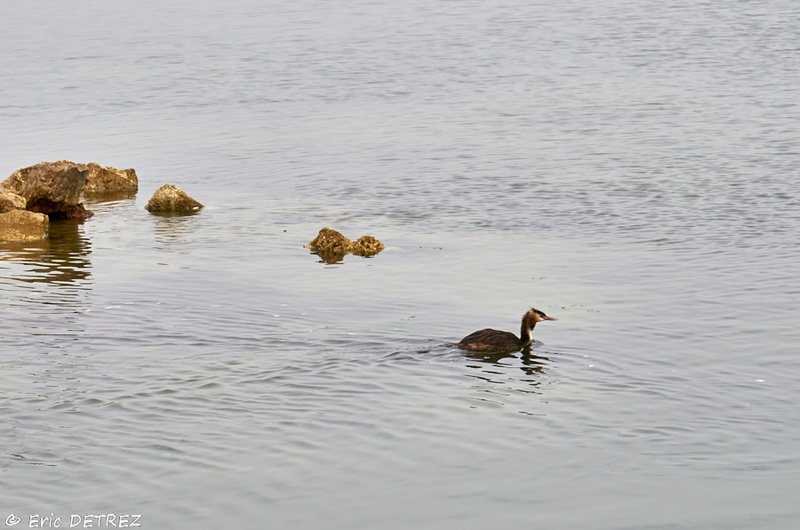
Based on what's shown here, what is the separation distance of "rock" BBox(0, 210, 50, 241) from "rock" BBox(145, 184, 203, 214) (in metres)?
3.75

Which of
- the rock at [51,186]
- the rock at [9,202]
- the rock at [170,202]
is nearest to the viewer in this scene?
the rock at [9,202]

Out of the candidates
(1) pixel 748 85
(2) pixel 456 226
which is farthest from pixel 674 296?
(1) pixel 748 85

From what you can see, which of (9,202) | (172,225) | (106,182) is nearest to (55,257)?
(9,202)

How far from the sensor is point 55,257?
21672mm

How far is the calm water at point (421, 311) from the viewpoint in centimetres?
1073

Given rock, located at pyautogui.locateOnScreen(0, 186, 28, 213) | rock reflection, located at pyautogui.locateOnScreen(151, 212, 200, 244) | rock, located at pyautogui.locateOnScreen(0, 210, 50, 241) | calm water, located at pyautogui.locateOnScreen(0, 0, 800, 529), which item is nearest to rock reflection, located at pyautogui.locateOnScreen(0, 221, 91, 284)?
calm water, located at pyautogui.locateOnScreen(0, 0, 800, 529)

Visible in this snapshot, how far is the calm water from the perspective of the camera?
35.2 ft

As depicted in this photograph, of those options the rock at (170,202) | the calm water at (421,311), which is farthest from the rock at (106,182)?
the rock at (170,202)

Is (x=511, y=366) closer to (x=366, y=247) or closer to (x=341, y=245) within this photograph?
(x=366, y=247)

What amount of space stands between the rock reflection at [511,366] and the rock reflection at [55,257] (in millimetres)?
8357

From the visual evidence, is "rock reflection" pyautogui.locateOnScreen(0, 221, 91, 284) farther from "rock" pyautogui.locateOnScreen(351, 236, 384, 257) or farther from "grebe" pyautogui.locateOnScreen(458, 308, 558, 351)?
"grebe" pyautogui.locateOnScreen(458, 308, 558, 351)

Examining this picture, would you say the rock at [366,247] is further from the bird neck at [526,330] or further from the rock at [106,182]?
the rock at [106,182]

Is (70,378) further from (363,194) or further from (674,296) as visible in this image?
(363,194)

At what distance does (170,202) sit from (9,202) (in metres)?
4.18
